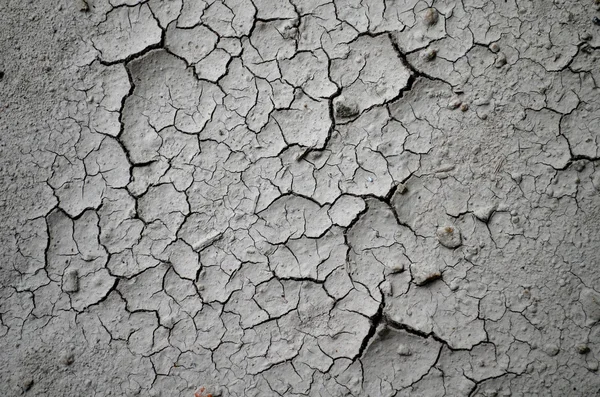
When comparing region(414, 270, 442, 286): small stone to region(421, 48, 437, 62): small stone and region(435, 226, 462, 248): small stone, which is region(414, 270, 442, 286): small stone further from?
region(421, 48, 437, 62): small stone

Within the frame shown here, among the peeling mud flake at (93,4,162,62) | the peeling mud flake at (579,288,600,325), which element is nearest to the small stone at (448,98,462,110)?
the peeling mud flake at (579,288,600,325)

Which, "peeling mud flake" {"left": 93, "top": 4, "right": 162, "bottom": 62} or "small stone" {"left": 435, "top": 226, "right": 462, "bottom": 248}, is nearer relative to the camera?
"small stone" {"left": 435, "top": 226, "right": 462, "bottom": 248}

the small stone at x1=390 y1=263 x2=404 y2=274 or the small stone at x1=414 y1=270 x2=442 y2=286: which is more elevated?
the small stone at x1=390 y1=263 x2=404 y2=274

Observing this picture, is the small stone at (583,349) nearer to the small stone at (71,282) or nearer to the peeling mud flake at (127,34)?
the small stone at (71,282)

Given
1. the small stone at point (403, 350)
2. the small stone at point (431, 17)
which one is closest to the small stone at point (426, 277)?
the small stone at point (403, 350)

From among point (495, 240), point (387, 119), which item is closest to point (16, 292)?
point (387, 119)

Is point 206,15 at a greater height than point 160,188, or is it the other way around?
point 206,15

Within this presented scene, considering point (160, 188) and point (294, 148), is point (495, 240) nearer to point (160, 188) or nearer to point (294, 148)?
point (294, 148)
